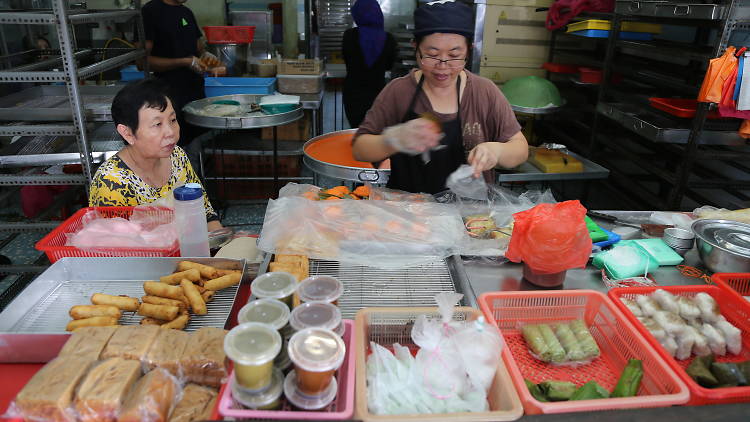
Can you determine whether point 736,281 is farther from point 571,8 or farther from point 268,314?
point 571,8

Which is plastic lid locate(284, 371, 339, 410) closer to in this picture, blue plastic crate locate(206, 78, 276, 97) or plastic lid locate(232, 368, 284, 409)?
plastic lid locate(232, 368, 284, 409)

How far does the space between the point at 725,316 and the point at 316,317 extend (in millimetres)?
1442

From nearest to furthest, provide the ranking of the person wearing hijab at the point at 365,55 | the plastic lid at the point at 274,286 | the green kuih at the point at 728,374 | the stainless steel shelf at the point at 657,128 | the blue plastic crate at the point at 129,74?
1. the plastic lid at the point at 274,286
2. the green kuih at the point at 728,374
3. the stainless steel shelf at the point at 657,128
4. the person wearing hijab at the point at 365,55
5. the blue plastic crate at the point at 129,74

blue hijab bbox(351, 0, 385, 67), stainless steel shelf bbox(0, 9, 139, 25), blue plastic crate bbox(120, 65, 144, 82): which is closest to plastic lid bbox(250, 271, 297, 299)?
stainless steel shelf bbox(0, 9, 139, 25)

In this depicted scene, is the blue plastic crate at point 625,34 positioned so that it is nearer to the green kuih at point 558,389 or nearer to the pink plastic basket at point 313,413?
the green kuih at point 558,389

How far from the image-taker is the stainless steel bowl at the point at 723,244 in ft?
5.86

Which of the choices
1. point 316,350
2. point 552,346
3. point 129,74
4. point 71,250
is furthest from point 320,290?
point 129,74

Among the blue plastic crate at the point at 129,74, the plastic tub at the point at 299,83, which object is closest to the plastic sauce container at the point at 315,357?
the plastic tub at the point at 299,83

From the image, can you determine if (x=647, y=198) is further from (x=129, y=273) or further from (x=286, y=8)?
(x=286, y=8)

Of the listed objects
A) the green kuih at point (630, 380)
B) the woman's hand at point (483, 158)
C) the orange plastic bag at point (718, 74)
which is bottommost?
the green kuih at point (630, 380)

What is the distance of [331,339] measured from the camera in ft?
3.40

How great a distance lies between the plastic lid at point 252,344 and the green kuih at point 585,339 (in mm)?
970

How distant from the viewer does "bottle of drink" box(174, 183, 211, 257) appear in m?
1.75

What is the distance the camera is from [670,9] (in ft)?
12.2
